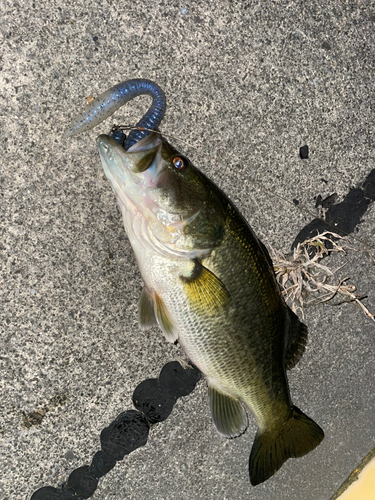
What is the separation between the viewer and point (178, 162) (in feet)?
5.81

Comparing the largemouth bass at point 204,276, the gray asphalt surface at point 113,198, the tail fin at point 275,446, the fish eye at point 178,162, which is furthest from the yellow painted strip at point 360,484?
the fish eye at point 178,162

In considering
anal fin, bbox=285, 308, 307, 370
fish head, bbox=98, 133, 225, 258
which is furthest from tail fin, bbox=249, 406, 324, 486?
fish head, bbox=98, 133, 225, 258

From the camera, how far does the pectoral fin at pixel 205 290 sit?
1839mm

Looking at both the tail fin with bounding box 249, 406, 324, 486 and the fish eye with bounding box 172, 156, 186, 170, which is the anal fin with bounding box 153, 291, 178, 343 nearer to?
the fish eye with bounding box 172, 156, 186, 170

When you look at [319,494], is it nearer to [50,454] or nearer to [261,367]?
[261,367]

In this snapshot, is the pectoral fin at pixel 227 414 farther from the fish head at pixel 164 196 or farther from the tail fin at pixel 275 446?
the fish head at pixel 164 196

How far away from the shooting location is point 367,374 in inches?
109

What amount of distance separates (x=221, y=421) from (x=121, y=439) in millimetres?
646

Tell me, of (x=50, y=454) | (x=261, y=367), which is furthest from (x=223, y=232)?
(x=50, y=454)

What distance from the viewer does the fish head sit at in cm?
174

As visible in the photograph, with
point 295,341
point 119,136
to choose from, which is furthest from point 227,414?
point 119,136

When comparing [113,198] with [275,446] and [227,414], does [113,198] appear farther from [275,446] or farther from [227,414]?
[275,446]

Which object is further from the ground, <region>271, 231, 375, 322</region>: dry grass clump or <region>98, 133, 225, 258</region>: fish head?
<region>98, 133, 225, 258</region>: fish head

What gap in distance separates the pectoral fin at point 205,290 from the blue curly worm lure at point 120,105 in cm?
76
